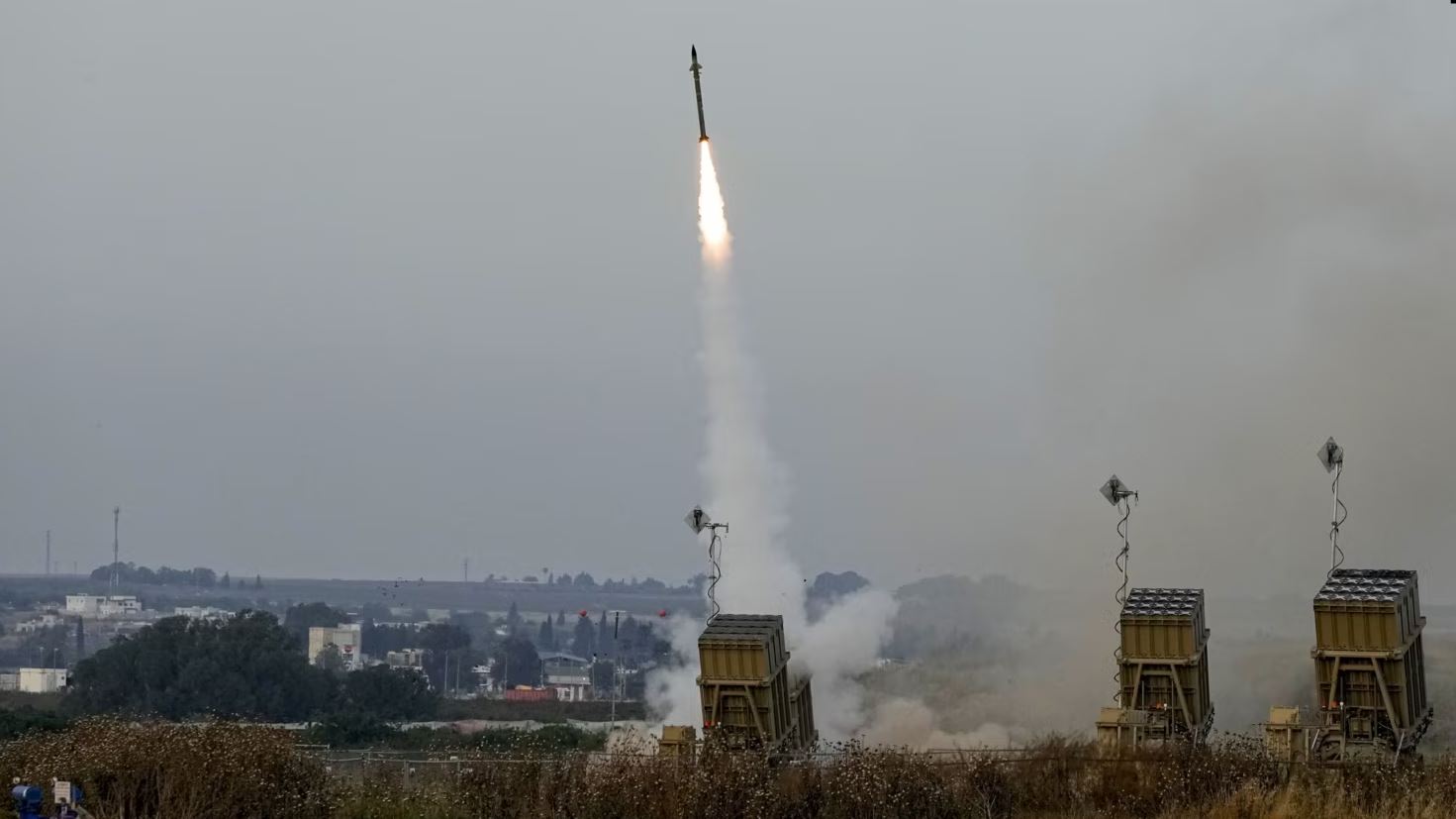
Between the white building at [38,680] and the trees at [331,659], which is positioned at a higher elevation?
the trees at [331,659]

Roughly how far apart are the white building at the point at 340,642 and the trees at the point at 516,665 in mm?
8016

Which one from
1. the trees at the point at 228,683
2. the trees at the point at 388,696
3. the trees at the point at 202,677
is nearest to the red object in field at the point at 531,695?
the trees at the point at 388,696

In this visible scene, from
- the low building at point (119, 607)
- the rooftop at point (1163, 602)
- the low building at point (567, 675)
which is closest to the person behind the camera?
the rooftop at point (1163, 602)

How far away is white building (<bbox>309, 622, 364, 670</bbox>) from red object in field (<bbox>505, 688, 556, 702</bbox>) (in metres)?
21.2

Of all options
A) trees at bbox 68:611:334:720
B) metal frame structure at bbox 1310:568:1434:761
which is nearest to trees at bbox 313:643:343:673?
trees at bbox 68:611:334:720

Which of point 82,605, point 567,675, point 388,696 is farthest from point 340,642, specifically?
point 388,696

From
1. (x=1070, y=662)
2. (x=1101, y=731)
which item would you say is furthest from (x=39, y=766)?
(x=1070, y=662)

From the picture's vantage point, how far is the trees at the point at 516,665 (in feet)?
354

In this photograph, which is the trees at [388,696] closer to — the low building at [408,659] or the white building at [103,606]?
the low building at [408,659]

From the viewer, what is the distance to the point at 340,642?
12306 cm

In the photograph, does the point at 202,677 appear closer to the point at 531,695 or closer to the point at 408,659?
the point at 531,695

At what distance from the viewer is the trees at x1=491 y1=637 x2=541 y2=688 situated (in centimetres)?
10775

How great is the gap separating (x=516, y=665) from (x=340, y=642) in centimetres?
1703

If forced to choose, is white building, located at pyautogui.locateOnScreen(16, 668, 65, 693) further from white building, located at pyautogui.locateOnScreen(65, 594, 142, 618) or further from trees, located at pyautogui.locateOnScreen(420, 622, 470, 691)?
white building, located at pyautogui.locateOnScreen(65, 594, 142, 618)
